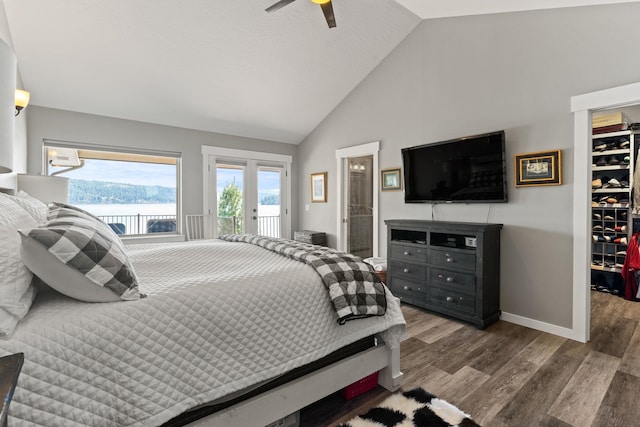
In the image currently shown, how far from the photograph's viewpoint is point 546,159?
2.77 m

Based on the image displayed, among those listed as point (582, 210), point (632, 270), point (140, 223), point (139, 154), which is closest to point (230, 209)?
point (140, 223)

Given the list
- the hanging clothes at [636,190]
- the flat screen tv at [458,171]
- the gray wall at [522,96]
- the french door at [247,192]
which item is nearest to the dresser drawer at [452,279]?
the gray wall at [522,96]

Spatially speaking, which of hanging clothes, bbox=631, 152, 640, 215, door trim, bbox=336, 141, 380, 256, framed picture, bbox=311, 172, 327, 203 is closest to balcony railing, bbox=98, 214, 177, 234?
framed picture, bbox=311, 172, 327, 203

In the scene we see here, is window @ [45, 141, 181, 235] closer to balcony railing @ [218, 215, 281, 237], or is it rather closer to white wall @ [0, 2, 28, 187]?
white wall @ [0, 2, 28, 187]

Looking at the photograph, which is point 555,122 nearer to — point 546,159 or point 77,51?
point 546,159

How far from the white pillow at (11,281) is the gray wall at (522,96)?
11.6 feet

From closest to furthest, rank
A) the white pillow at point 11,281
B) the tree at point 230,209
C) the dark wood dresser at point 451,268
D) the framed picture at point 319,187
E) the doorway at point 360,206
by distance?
1. the white pillow at point 11,281
2. the dark wood dresser at point 451,268
3. the doorway at point 360,206
4. the tree at point 230,209
5. the framed picture at point 319,187

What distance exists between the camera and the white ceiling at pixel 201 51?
113 inches

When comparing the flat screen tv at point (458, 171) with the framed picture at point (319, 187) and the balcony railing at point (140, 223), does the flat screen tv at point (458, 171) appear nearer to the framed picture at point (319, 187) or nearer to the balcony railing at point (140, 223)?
the framed picture at point (319, 187)

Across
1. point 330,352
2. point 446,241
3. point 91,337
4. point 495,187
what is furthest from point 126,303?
point 495,187

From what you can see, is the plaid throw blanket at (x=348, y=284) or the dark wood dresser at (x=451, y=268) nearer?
the plaid throw blanket at (x=348, y=284)

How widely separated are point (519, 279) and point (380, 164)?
2.18 metres

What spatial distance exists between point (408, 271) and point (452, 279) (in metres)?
0.52

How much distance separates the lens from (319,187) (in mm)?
5359
